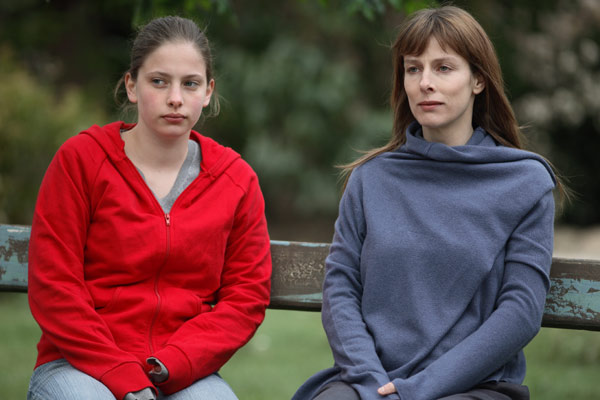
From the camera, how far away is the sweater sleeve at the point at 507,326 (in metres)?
2.49

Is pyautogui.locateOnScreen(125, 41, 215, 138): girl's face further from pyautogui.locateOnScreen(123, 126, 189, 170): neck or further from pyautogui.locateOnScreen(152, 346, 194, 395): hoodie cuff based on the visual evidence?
pyautogui.locateOnScreen(152, 346, 194, 395): hoodie cuff

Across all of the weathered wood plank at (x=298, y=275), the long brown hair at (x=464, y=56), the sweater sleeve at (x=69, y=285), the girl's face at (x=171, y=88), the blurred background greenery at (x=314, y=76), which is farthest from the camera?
the blurred background greenery at (x=314, y=76)

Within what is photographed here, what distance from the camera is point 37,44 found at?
12.9m

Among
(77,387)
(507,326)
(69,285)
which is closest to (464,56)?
(507,326)

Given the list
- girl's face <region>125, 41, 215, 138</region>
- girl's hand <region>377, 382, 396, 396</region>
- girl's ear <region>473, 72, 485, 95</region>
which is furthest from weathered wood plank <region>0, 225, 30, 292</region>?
girl's ear <region>473, 72, 485, 95</region>

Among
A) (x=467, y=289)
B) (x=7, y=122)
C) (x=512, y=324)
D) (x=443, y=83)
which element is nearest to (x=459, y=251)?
(x=467, y=289)

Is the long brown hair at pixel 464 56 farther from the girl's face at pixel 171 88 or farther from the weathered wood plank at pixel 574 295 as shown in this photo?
the girl's face at pixel 171 88

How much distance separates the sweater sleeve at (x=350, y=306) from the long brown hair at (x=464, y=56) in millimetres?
238

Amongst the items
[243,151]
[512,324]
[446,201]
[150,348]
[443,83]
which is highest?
[443,83]

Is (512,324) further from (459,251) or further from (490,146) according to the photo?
(490,146)

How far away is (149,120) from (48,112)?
694 cm

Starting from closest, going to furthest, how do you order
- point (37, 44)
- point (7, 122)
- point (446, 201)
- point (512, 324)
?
point (512, 324) < point (446, 201) < point (7, 122) < point (37, 44)

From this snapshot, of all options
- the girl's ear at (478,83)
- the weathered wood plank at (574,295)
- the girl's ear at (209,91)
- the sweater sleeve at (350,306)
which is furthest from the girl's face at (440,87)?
the girl's ear at (209,91)

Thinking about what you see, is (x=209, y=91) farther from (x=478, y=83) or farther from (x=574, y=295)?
(x=574, y=295)
